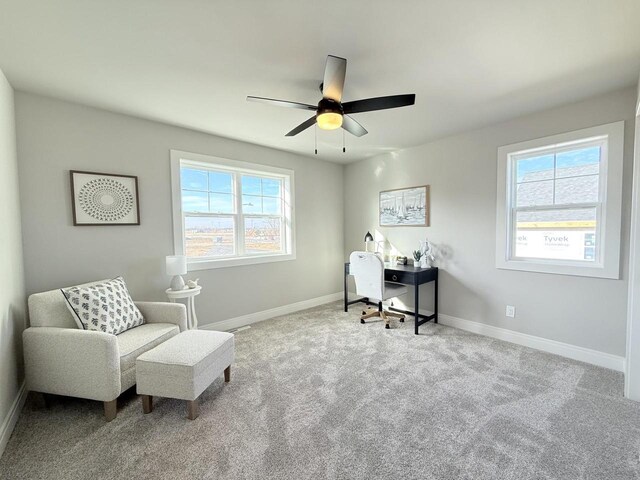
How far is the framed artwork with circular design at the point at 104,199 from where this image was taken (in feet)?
8.30

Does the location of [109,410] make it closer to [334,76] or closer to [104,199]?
[104,199]

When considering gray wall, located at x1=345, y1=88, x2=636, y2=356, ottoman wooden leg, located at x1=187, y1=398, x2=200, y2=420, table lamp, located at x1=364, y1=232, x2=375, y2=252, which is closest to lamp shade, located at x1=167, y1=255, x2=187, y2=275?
ottoman wooden leg, located at x1=187, y1=398, x2=200, y2=420

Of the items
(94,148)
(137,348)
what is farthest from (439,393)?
(94,148)

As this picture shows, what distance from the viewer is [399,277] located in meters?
3.50

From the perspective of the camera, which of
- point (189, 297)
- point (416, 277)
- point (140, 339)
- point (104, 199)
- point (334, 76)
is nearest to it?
point (334, 76)

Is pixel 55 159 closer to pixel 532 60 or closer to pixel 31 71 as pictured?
pixel 31 71

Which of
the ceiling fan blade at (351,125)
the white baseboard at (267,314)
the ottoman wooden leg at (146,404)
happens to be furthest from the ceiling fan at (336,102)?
the white baseboard at (267,314)

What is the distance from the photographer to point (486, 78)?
213cm

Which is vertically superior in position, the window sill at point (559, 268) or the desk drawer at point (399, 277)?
the window sill at point (559, 268)

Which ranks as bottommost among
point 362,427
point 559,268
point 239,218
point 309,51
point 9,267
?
point 362,427

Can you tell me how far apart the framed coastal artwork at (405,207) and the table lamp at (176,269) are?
9.35ft

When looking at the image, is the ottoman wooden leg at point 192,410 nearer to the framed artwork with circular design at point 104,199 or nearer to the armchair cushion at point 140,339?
the armchair cushion at point 140,339

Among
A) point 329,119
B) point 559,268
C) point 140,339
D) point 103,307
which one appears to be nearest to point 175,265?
point 103,307

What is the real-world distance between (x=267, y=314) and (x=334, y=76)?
3.14 m
